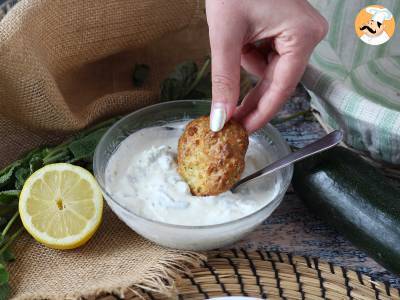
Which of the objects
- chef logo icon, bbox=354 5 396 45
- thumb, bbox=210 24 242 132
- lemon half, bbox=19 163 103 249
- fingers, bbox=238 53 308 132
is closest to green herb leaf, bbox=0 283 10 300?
lemon half, bbox=19 163 103 249

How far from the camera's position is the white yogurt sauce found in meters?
1.59

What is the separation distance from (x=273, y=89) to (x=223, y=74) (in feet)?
0.65

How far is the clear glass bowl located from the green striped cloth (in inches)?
8.9

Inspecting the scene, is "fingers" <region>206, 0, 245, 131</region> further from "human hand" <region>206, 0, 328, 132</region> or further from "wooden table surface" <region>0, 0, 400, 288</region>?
"wooden table surface" <region>0, 0, 400, 288</region>

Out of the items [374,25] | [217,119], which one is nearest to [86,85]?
[217,119]

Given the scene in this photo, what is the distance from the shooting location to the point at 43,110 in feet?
6.31

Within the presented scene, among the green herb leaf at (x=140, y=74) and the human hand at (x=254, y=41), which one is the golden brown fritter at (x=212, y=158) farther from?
the green herb leaf at (x=140, y=74)

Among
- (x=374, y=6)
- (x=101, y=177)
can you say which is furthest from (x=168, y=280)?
(x=374, y=6)

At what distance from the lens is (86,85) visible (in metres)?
2.21

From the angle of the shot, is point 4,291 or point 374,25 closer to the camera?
point 4,291

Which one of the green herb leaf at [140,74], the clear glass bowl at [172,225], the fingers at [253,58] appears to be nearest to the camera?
the clear glass bowl at [172,225]

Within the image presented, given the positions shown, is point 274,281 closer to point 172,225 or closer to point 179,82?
point 172,225

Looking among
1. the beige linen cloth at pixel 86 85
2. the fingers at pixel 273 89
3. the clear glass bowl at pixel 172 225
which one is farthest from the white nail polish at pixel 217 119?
the beige linen cloth at pixel 86 85

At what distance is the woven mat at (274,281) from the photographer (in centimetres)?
161
